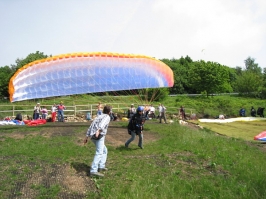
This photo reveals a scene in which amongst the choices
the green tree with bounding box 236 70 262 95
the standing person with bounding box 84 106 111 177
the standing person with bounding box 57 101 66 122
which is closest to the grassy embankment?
the standing person with bounding box 84 106 111 177

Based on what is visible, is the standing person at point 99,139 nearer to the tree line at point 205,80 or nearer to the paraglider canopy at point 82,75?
the paraglider canopy at point 82,75

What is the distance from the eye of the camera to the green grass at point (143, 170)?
20.1 feet

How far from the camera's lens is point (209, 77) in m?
50.7

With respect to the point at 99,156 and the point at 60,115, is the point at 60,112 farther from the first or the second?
the point at 99,156

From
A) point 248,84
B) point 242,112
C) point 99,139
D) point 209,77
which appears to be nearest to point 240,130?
point 242,112

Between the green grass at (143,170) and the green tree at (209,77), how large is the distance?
41.1 metres

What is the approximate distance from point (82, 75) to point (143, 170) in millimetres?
8425

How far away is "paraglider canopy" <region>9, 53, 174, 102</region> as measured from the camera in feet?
47.3

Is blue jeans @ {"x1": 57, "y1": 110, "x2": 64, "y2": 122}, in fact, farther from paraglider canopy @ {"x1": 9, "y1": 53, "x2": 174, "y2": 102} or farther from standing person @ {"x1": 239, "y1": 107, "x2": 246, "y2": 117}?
standing person @ {"x1": 239, "y1": 107, "x2": 246, "y2": 117}

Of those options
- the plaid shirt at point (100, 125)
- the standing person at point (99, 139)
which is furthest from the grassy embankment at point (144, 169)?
the plaid shirt at point (100, 125)

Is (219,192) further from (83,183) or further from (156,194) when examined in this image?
(83,183)

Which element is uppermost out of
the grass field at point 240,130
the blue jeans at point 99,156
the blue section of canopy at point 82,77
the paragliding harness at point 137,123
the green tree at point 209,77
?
the green tree at point 209,77

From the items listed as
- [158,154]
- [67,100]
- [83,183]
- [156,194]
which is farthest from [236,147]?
[67,100]

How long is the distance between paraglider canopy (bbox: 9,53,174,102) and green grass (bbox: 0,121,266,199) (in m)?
4.05
